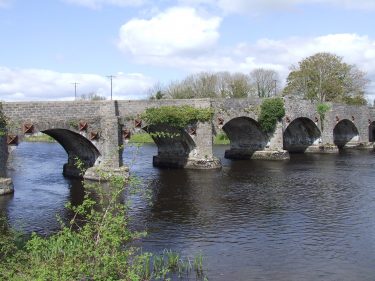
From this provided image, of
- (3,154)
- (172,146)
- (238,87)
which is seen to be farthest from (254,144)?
(238,87)

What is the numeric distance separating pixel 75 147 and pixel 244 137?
66.0ft

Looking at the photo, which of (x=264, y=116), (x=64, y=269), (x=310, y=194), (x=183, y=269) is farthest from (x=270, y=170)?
(x=64, y=269)

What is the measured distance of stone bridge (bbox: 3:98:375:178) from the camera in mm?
31625

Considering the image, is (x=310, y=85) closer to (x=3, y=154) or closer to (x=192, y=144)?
(x=192, y=144)

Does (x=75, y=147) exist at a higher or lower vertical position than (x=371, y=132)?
lower

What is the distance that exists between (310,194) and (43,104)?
59.1 feet

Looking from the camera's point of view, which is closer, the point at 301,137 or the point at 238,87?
the point at 301,137

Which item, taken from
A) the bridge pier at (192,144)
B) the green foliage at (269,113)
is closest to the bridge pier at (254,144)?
the green foliage at (269,113)

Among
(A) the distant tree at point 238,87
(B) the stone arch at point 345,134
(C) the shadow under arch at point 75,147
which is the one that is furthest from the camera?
(A) the distant tree at point 238,87

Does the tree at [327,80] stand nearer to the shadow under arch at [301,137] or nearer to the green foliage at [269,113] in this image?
the shadow under arch at [301,137]

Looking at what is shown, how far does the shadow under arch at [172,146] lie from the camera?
4041 centimetres

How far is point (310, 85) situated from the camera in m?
80.2

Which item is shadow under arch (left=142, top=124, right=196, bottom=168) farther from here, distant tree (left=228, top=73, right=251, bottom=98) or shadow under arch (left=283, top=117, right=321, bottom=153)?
distant tree (left=228, top=73, right=251, bottom=98)

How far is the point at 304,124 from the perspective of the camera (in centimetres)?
5778
